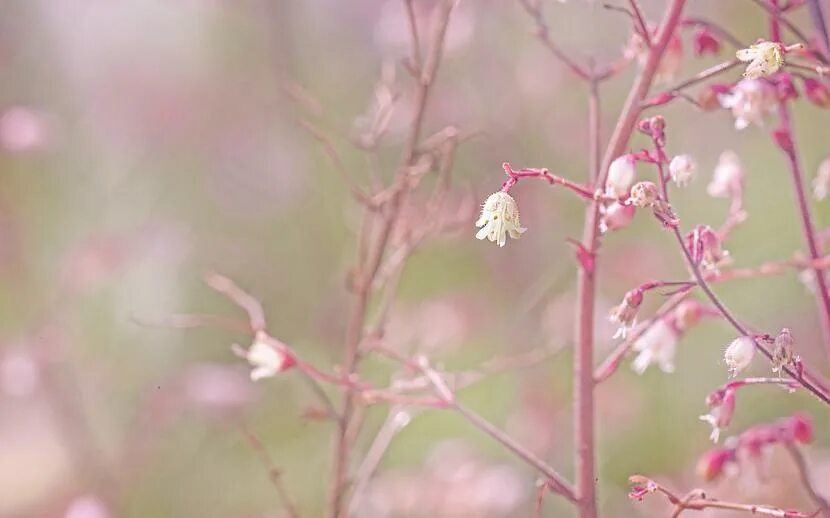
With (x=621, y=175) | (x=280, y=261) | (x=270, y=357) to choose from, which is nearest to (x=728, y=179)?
(x=621, y=175)

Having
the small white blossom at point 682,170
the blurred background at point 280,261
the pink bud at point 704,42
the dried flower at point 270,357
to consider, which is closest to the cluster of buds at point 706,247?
the small white blossom at point 682,170

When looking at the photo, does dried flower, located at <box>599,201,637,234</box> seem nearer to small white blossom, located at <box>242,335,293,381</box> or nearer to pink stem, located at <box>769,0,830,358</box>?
pink stem, located at <box>769,0,830,358</box>

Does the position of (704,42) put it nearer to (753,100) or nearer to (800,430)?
(753,100)

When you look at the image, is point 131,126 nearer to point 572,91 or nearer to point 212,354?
point 212,354

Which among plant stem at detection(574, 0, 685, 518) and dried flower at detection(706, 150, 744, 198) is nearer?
plant stem at detection(574, 0, 685, 518)

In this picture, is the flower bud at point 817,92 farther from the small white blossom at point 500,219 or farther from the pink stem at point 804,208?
the small white blossom at point 500,219

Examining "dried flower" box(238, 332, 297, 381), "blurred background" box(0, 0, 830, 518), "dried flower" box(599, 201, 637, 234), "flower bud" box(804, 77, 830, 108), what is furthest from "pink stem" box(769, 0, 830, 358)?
"blurred background" box(0, 0, 830, 518)

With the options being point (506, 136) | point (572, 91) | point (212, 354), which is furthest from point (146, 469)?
point (572, 91)
